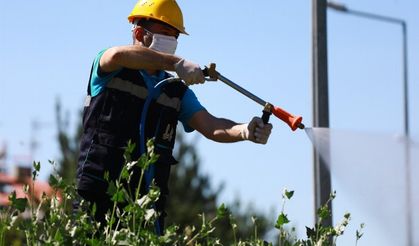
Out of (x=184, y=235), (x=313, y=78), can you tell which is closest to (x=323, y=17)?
(x=313, y=78)

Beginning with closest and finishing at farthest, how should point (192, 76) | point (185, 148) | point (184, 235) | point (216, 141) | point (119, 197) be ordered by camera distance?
point (119, 197)
point (184, 235)
point (192, 76)
point (216, 141)
point (185, 148)

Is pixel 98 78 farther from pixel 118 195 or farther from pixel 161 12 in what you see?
pixel 118 195

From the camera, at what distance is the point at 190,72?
19.0 ft

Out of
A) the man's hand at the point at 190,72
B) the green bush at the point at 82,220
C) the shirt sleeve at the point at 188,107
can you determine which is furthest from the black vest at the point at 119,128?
the green bush at the point at 82,220

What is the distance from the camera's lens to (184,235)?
16.4 ft

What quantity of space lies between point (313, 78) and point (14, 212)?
6.82 m

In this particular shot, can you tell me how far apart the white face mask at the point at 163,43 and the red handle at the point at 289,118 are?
66cm

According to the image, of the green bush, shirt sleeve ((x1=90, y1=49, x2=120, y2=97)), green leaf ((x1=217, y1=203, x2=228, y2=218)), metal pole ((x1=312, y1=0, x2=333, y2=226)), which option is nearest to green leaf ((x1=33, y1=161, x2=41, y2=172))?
the green bush

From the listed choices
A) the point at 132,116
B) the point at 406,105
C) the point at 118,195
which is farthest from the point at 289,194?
the point at 406,105

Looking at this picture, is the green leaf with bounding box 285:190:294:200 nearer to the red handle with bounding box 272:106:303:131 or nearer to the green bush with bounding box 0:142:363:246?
the green bush with bounding box 0:142:363:246

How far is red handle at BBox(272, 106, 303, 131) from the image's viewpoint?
20.1ft

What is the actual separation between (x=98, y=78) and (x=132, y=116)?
0.25 metres

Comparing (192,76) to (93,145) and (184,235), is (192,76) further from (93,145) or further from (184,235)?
(184,235)

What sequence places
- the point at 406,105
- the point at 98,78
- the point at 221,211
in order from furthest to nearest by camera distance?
1. the point at 406,105
2. the point at 98,78
3. the point at 221,211
